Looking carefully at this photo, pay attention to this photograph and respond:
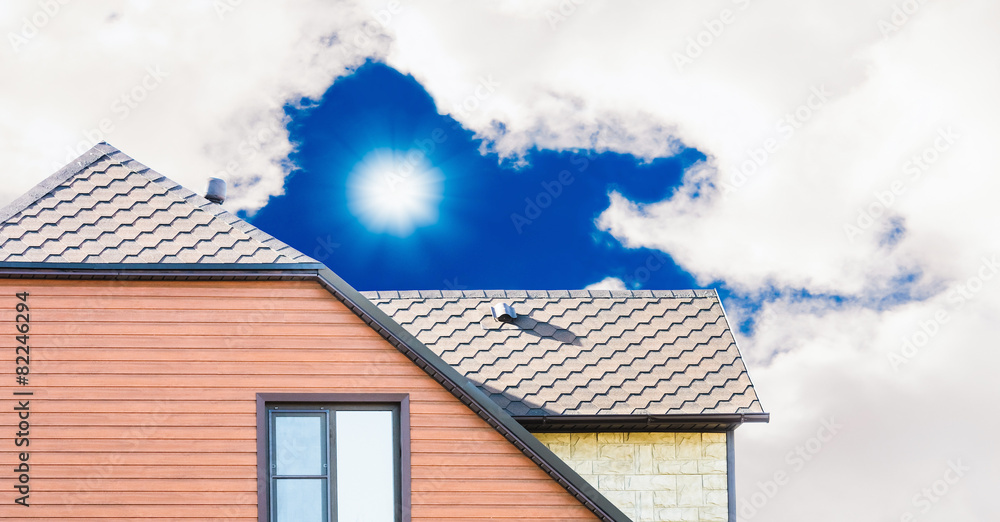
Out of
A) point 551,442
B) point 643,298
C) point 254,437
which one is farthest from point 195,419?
point 643,298

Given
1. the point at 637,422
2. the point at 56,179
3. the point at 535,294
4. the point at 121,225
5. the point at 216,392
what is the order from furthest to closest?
the point at 535,294 → the point at 637,422 → the point at 56,179 → the point at 121,225 → the point at 216,392

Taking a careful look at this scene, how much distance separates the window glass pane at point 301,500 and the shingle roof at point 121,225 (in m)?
2.25

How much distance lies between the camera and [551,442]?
11.4 meters

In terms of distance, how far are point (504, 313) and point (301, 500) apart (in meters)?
4.51

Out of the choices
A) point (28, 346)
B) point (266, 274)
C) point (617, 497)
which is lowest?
point (617, 497)

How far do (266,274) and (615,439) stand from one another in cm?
479

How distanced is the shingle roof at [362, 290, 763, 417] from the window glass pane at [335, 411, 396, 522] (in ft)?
7.35

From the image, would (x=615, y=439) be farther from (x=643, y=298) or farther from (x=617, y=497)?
(x=643, y=298)

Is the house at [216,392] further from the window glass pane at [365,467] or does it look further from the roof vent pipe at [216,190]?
the roof vent pipe at [216,190]

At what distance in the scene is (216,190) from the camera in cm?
1234

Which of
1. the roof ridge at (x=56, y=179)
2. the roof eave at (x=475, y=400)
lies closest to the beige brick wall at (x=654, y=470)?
the roof eave at (x=475, y=400)

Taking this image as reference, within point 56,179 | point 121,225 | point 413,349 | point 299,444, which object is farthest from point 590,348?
point 56,179

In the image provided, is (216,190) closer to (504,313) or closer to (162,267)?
(162,267)

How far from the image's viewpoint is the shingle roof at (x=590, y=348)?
1158 cm
